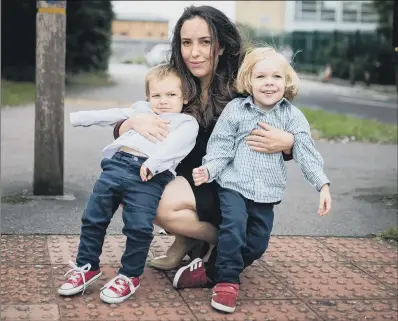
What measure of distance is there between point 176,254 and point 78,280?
0.73m

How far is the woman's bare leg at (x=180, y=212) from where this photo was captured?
407 cm

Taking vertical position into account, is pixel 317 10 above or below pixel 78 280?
above

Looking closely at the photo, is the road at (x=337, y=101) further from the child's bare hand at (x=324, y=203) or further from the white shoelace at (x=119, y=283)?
the white shoelace at (x=119, y=283)

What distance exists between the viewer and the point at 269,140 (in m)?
4.04

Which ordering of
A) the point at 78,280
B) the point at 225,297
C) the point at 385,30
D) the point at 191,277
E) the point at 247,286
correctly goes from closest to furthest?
1. the point at 225,297
2. the point at 78,280
3. the point at 191,277
4. the point at 247,286
5. the point at 385,30

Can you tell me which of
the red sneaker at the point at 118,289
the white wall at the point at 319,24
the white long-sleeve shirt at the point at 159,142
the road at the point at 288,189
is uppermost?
the white wall at the point at 319,24

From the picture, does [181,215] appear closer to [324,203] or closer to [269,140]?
[269,140]

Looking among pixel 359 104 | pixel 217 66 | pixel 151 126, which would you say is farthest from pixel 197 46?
pixel 359 104

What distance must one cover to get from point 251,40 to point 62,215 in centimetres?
213

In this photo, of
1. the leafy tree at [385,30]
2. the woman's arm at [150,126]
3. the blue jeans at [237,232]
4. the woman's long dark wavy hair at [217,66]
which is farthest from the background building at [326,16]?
the blue jeans at [237,232]

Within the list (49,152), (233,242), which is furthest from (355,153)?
(233,242)

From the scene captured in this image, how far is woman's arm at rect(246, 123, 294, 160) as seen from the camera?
404cm

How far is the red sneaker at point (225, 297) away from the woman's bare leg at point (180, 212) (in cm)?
37

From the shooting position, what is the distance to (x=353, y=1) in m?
60.4
